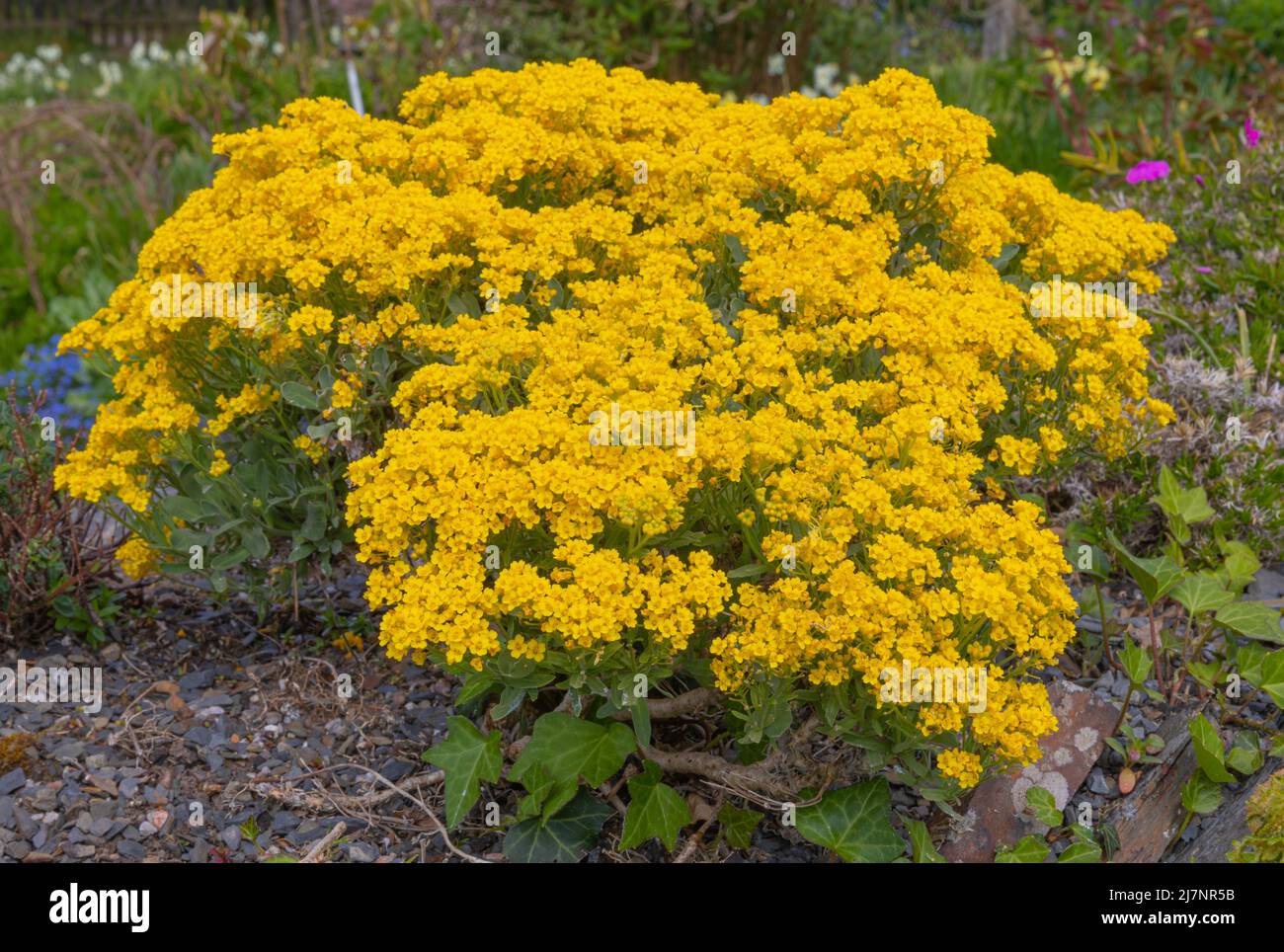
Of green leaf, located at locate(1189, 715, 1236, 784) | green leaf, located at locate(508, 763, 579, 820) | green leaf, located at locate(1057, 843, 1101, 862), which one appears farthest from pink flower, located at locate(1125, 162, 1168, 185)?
green leaf, located at locate(508, 763, 579, 820)

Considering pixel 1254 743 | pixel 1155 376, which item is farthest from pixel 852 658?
pixel 1155 376

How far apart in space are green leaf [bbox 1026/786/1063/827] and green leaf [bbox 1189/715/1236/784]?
1.25ft

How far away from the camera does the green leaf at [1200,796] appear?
3.14m

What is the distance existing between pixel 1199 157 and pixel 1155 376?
224 cm

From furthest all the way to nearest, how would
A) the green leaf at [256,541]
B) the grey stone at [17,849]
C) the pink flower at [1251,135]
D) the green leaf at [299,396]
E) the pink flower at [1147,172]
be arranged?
the pink flower at [1251,135], the pink flower at [1147,172], the green leaf at [256,541], the green leaf at [299,396], the grey stone at [17,849]

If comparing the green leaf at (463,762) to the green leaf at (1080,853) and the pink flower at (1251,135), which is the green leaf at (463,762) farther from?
the pink flower at (1251,135)

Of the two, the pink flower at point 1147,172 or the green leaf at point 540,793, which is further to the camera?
the pink flower at point 1147,172

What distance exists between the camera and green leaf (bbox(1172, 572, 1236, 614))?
3459 mm

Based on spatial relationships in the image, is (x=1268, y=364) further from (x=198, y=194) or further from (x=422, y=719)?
(x=198, y=194)

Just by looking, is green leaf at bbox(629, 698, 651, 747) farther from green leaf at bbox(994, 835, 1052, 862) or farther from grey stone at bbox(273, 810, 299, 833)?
grey stone at bbox(273, 810, 299, 833)

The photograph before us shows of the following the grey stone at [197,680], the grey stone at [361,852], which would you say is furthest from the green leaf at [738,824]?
the grey stone at [197,680]

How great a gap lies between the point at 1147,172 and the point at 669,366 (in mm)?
3606

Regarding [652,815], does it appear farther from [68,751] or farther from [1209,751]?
[68,751]

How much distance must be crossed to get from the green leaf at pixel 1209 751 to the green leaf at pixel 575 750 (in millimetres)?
1419
